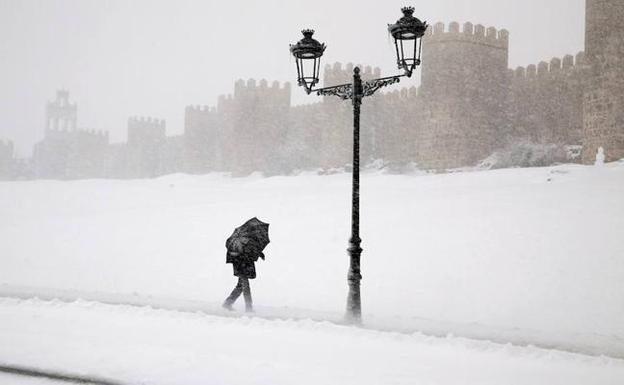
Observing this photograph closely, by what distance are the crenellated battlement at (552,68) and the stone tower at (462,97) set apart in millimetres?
859

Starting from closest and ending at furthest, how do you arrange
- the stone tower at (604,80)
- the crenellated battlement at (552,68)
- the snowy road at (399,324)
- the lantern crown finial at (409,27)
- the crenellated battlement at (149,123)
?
the snowy road at (399,324) → the lantern crown finial at (409,27) → the stone tower at (604,80) → the crenellated battlement at (552,68) → the crenellated battlement at (149,123)

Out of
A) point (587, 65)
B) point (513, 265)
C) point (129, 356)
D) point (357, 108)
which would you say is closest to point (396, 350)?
point (129, 356)

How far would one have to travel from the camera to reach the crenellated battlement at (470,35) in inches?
1192

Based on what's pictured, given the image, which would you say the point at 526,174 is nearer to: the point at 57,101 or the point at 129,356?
the point at 129,356

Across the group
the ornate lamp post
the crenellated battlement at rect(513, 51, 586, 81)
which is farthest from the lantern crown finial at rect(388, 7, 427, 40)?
the crenellated battlement at rect(513, 51, 586, 81)

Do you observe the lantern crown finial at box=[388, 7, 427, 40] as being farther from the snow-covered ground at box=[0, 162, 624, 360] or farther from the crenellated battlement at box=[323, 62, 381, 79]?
the crenellated battlement at box=[323, 62, 381, 79]

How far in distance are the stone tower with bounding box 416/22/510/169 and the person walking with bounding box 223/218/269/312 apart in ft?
70.5

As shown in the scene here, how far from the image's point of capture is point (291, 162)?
1475 inches

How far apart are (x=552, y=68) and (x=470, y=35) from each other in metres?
4.72

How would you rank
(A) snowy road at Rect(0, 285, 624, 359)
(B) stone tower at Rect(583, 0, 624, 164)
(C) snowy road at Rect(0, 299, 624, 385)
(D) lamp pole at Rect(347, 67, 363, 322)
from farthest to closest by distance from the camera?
(B) stone tower at Rect(583, 0, 624, 164)
(D) lamp pole at Rect(347, 67, 363, 322)
(A) snowy road at Rect(0, 285, 624, 359)
(C) snowy road at Rect(0, 299, 624, 385)

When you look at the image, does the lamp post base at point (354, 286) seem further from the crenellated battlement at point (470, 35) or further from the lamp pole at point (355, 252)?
the crenellated battlement at point (470, 35)

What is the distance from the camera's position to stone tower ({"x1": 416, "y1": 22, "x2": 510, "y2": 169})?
2952cm

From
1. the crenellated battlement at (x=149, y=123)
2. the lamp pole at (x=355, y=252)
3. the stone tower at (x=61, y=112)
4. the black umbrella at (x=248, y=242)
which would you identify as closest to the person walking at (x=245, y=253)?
the black umbrella at (x=248, y=242)

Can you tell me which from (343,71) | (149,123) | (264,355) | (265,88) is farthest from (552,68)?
(149,123)
